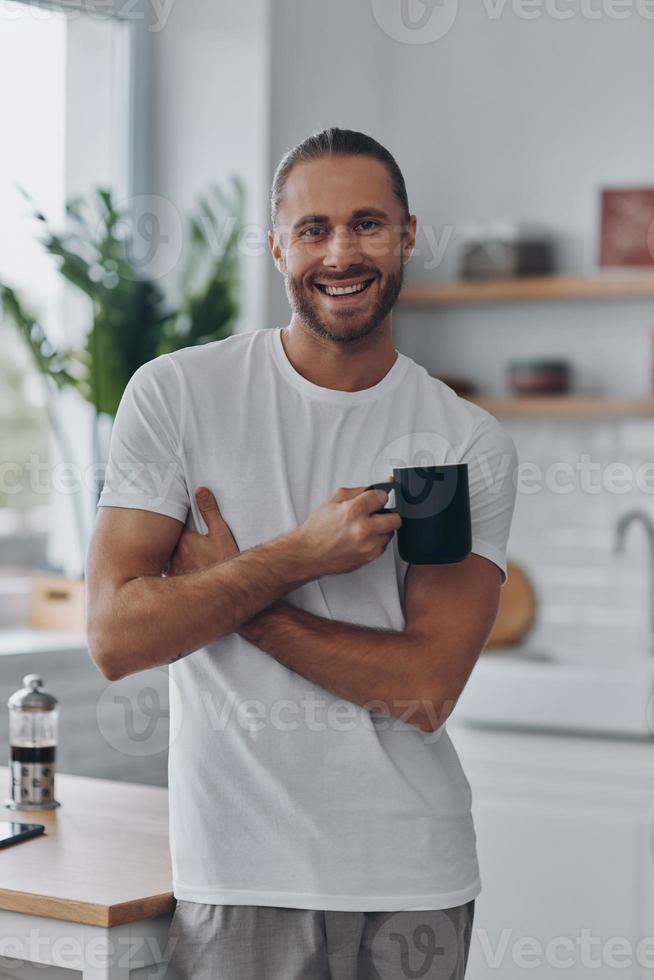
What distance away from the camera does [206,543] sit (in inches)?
61.2

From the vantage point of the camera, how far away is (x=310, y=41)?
3676 mm

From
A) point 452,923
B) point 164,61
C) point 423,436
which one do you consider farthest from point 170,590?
point 164,61

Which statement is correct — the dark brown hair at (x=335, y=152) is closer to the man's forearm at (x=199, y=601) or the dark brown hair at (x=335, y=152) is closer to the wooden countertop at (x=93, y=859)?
the man's forearm at (x=199, y=601)

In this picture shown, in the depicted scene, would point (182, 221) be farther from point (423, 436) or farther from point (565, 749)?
point (423, 436)

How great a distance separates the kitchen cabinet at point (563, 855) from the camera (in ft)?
9.30

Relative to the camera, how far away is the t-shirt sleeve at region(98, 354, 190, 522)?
5.05ft

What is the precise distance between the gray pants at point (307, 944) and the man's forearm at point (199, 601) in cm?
30

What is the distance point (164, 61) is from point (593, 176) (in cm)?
127

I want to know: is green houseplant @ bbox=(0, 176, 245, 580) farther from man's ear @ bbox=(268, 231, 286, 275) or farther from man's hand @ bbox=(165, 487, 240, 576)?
man's hand @ bbox=(165, 487, 240, 576)

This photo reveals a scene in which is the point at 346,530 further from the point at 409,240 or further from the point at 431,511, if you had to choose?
the point at 409,240

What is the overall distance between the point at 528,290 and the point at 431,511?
2207 mm

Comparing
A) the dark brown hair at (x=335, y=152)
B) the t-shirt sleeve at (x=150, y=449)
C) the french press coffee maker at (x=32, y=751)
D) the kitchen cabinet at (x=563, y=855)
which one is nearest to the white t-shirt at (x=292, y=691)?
the t-shirt sleeve at (x=150, y=449)

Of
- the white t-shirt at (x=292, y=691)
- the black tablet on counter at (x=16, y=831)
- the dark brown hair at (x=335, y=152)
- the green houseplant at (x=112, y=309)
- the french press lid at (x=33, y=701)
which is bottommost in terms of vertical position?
the black tablet on counter at (x=16, y=831)

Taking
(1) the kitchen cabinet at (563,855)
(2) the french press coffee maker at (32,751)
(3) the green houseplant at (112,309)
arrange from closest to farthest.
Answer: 1. (2) the french press coffee maker at (32,751)
2. (1) the kitchen cabinet at (563,855)
3. (3) the green houseplant at (112,309)
